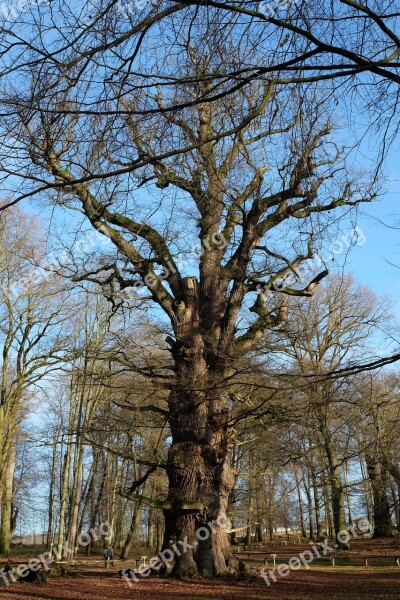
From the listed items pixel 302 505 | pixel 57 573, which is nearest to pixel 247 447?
pixel 57 573

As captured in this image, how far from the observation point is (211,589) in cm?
998

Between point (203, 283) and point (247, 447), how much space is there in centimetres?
925

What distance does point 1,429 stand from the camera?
18.7m

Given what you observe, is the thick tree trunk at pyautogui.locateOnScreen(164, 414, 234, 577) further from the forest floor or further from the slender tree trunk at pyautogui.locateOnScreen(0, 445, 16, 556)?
the slender tree trunk at pyautogui.locateOnScreen(0, 445, 16, 556)

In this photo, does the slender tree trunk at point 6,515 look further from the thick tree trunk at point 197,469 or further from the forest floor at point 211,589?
the thick tree trunk at point 197,469

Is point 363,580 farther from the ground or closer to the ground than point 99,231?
closer to the ground

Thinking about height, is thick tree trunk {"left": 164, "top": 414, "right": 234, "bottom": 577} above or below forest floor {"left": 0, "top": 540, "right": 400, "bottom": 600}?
above

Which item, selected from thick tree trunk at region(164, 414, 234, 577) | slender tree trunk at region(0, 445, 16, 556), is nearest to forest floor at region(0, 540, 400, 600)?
thick tree trunk at region(164, 414, 234, 577)

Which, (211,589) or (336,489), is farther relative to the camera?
(336,489)

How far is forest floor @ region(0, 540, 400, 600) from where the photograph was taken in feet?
31.8

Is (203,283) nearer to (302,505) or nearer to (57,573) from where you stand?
(57,573)

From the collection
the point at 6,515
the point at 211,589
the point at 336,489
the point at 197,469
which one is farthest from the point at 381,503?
the point at 6,515

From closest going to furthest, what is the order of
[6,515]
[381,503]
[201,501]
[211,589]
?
[381,503] < [211,589] < [201,501] < [6,515]

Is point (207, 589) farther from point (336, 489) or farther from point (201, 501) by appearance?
point (336, 489)
